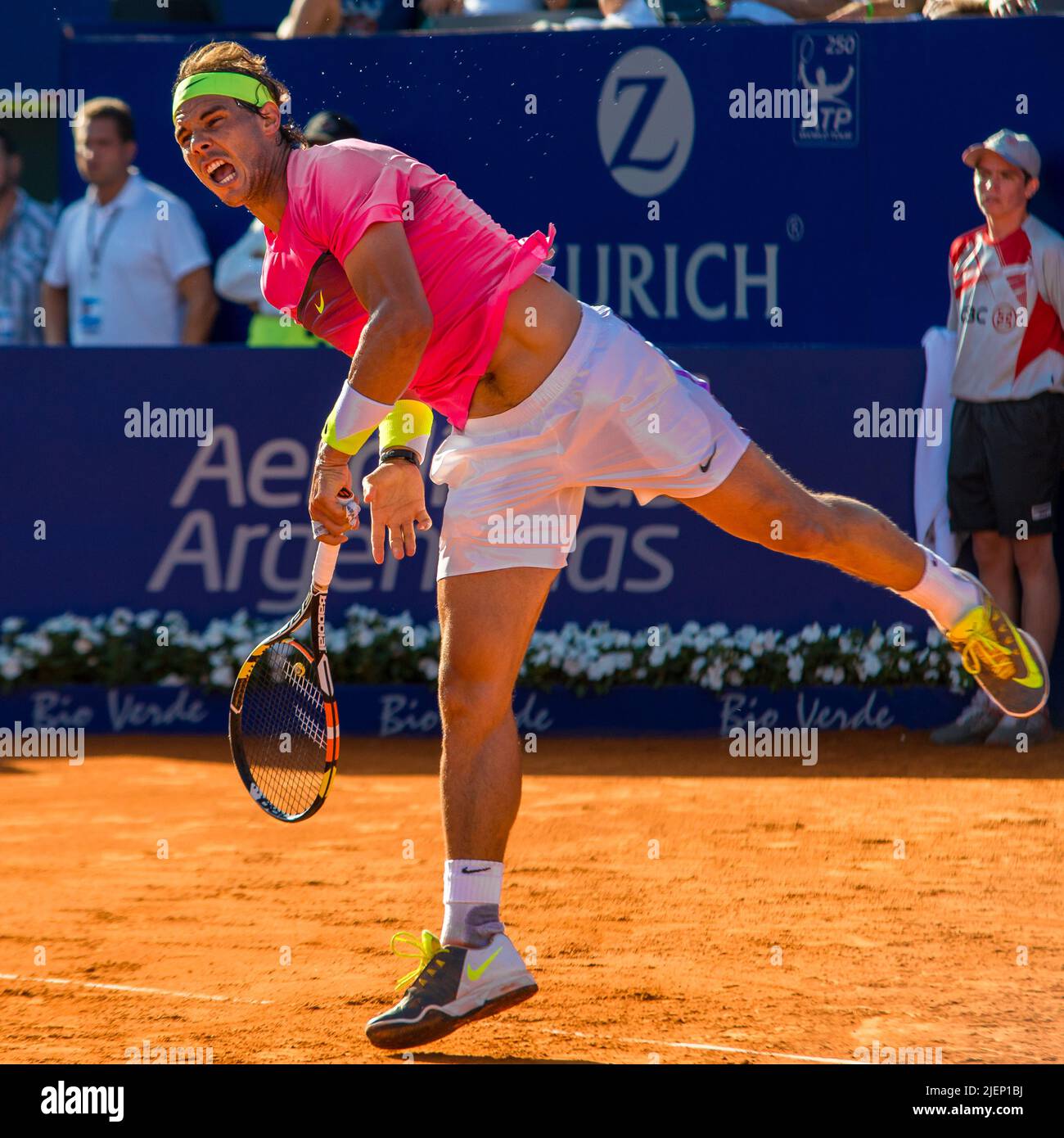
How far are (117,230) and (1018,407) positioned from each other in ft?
14.1

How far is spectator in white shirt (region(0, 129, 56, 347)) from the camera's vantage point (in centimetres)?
920

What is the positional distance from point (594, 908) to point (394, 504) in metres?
1.70

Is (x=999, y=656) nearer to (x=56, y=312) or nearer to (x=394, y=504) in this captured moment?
(x=394, y=504)

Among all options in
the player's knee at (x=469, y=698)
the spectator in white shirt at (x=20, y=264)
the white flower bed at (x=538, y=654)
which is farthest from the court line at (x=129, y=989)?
the spectator in white shirt at (x=20, y=264)

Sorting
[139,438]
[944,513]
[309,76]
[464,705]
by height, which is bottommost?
[464,705]

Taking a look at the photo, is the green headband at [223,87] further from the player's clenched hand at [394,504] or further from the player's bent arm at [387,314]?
the player's clenched hand at [394,504]

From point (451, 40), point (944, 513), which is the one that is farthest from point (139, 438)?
point (944, 513)

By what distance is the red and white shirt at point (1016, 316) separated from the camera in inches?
288

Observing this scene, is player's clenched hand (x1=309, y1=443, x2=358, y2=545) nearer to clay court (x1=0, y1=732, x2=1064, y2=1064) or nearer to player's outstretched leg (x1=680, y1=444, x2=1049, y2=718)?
player's outstretched leg (x1=680, y1=444, x2=1049, y2=718)

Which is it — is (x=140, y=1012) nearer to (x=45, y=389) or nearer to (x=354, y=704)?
(x=354, y=704)

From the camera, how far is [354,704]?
26.1ft

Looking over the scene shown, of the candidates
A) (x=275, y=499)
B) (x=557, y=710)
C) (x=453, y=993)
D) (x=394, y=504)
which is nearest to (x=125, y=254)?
(x=275, y=499)

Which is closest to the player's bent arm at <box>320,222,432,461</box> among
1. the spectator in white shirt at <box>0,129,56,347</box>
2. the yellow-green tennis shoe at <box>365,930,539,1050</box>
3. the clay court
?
the yellow-green tennis shoe at <box>365,930,539,1050</box>

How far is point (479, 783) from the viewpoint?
11.6 feet
